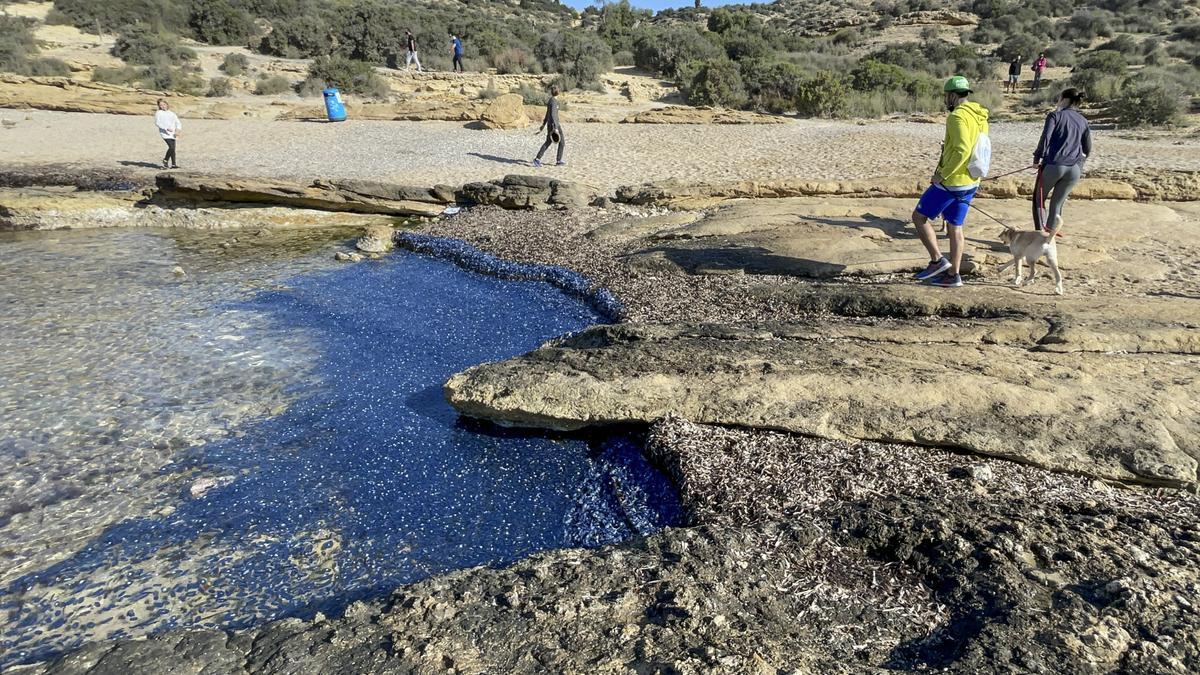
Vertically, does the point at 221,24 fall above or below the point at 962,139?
above

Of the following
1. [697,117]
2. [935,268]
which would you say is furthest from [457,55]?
[935,268]

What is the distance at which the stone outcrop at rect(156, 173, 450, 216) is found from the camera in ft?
39.1

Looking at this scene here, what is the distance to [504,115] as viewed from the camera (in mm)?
19094

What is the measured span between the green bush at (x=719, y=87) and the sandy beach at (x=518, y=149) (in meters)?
4.43

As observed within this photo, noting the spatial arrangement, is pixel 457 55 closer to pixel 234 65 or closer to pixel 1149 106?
pixel 234 65

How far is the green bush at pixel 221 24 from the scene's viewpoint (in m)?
32.5

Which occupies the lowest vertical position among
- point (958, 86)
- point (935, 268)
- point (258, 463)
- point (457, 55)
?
point (258, 463)

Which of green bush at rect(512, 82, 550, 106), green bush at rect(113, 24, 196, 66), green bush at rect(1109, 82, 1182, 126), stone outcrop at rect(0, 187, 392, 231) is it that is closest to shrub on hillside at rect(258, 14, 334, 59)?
green bush at rect(113, 24, 196, 66)

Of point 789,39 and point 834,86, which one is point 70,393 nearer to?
point 834,86

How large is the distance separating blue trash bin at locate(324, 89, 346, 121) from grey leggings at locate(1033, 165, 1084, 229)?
1835 cm

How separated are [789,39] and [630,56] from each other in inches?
338

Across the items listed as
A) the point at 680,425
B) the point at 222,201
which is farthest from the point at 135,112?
the point at 680,425

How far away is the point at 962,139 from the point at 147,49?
32633mm

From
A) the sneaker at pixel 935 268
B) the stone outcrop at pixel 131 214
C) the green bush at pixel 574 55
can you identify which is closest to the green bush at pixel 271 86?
the green bush at pixel 574 55
